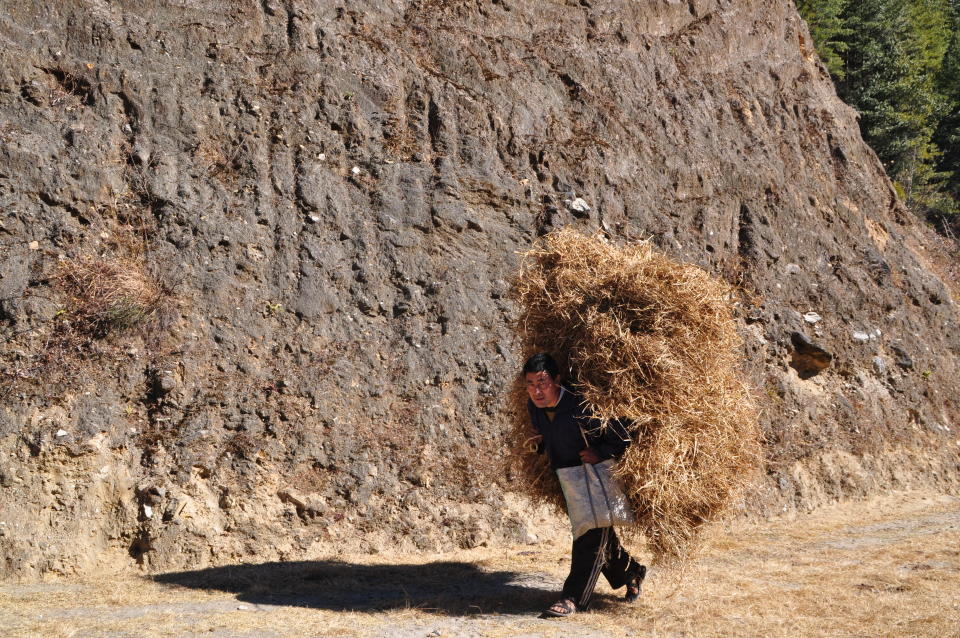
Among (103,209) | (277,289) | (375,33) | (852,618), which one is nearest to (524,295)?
(852,618)

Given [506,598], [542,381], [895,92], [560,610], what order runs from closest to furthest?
[560,610] < [542,381] < [506,598] < [895,92]

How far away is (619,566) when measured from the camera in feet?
16.9

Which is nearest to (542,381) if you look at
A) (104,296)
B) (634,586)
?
(634,586)

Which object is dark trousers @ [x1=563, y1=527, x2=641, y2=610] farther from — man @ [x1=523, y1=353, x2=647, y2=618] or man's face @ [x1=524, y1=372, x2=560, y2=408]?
man's face @ [x1=524, y1=372, x2=560, y2=408]

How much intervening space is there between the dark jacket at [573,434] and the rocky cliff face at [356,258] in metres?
2.59

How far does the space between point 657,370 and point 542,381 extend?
0.76 meters

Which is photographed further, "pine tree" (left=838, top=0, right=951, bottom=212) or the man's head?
"pine tree" (left=838, top=0, right=951, bottom=212)

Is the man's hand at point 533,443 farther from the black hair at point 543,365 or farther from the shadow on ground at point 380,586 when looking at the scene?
the shadow on ground at point 380,586

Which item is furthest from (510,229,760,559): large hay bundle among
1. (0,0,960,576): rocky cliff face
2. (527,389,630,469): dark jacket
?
(0,0,960,576): rocky cliff face

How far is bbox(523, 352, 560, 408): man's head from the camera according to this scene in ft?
15.9

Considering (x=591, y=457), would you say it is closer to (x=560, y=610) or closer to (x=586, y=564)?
(x=586, y=564)

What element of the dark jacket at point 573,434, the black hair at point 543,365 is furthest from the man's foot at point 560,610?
the black hair at point 543,365

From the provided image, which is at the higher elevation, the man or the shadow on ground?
the man

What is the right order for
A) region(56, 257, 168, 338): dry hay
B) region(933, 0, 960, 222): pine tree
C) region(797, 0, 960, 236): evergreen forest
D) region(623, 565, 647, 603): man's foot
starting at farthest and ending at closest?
region(933, 0, 960, 222): pine tree
region(797, 0, 960, 236): evergreen forest
region(56, 257, 168, 338): dry hay
region(623, 565, 647, 603): man's foot
